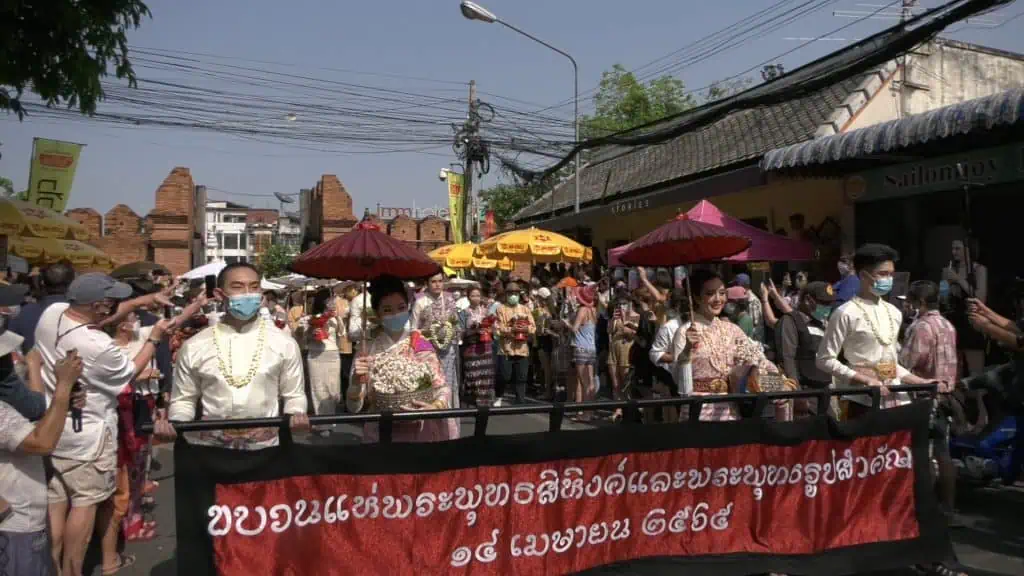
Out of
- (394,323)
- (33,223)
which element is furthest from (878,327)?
(33,223)

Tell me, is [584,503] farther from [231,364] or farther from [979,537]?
[979,537]

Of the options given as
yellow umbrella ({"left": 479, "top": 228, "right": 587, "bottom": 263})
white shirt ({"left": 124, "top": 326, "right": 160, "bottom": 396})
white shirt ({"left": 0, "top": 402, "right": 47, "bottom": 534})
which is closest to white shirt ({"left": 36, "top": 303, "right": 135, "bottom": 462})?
white shirt ({"left": 0, "top": 402, "right": 47, "bottom": 534})

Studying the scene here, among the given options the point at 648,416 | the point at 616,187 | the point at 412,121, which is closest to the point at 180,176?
the point at 412,121

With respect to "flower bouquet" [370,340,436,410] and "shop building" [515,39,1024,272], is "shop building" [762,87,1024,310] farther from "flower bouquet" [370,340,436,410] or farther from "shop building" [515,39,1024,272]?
"flower bouquet" [370,340,436,410]

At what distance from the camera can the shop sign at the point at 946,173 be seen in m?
9.79

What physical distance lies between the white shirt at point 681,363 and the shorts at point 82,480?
363 cm

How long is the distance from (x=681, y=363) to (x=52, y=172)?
441 inches

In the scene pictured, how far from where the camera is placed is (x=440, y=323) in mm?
10297

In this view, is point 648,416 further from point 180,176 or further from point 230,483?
point 180,176

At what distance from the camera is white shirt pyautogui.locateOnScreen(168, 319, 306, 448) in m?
4.36

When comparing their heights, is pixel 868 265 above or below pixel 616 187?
below

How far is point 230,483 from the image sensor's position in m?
3.67

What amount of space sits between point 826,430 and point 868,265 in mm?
1381

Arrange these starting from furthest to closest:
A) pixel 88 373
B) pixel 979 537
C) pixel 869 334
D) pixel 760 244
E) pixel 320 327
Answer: pixel 760 244, pixel 320 327, pixel 979 537, pixel 869 334, pixel 88 373
